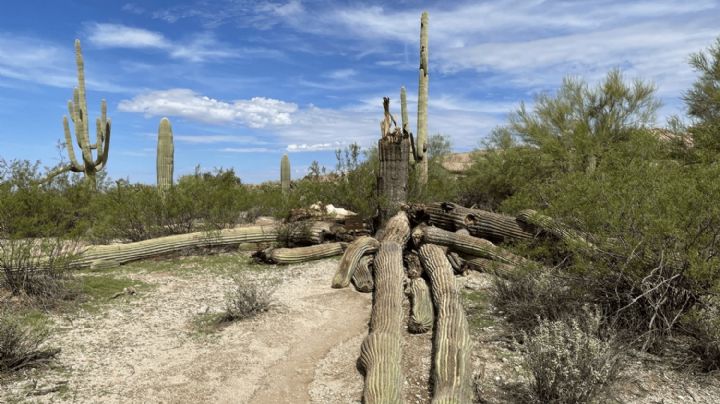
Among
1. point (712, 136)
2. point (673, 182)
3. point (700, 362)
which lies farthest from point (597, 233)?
point (712, 136)

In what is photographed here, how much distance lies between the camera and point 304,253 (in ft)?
30.9

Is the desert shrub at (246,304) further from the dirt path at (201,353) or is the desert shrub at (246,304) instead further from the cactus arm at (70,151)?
the cactus arm at (70,151)

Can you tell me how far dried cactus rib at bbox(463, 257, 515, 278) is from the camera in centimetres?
700

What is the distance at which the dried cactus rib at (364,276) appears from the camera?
7652 millimetres

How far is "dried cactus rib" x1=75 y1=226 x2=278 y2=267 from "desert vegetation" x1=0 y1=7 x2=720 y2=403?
3 cm

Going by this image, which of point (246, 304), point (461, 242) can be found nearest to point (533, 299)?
point (461, 242)

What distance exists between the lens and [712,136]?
12.6m

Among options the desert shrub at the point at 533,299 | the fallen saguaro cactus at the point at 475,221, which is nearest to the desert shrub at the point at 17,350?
the desert shrub at the point at 533,299

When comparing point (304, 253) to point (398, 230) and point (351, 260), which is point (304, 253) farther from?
point (398, 230)

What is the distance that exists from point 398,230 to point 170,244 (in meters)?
4.19

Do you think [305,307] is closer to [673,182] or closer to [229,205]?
[673,182]

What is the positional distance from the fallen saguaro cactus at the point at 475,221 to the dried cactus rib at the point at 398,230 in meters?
0.30

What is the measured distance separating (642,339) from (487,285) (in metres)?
2.71

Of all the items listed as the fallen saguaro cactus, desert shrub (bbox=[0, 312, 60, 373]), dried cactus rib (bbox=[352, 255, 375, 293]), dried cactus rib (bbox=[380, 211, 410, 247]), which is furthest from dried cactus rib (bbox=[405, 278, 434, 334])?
desert shrub (bbox=[0, 312, 60, 373])
